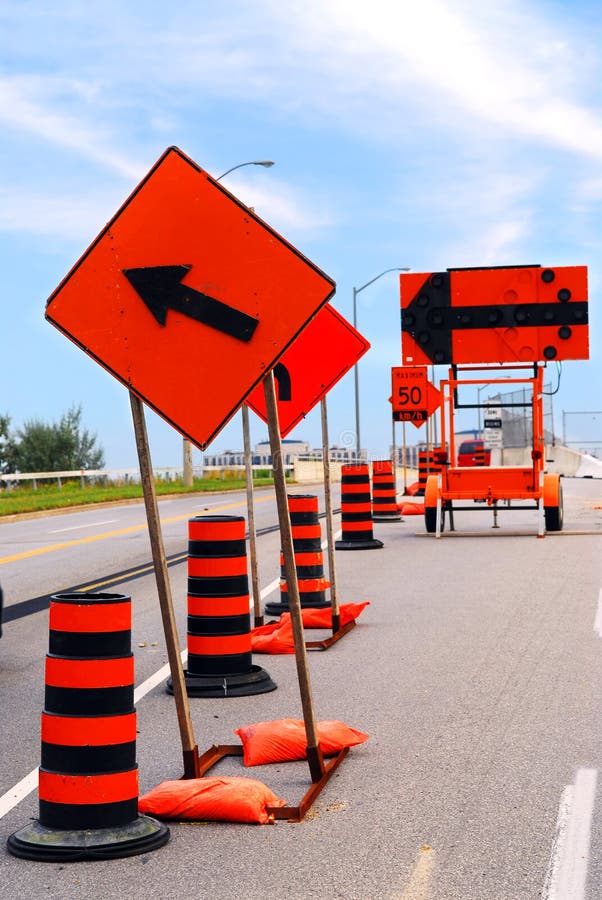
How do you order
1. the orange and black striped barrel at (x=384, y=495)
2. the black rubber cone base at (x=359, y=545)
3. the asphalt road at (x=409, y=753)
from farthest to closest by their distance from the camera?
the orange and black striped barrel at (x=384, y=495) → the black rubber cone base at (x=359, y=545) → the asphalt road at (x=409, y=753)

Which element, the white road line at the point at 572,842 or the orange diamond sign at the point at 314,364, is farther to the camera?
the orange diamond sign at the point at 314,364

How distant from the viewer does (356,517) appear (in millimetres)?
20891

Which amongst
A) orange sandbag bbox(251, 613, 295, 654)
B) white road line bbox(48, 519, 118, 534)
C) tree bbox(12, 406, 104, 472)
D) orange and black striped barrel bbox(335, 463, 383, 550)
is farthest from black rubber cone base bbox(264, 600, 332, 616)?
tree bbox(12, 406, 104, 472)

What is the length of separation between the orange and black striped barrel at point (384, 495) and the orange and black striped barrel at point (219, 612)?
61.3 feet

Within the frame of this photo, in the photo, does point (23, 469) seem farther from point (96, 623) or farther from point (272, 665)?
point (96, 623)

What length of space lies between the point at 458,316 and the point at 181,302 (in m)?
16.2

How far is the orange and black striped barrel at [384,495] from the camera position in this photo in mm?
28250

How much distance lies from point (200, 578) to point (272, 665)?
142 centimetres

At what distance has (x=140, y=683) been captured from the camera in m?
9.66

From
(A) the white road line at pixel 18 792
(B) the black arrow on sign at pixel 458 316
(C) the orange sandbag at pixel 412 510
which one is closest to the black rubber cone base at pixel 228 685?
(A) the white road line at pixel 18 792

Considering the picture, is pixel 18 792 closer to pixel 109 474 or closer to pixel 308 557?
pixel 308 557

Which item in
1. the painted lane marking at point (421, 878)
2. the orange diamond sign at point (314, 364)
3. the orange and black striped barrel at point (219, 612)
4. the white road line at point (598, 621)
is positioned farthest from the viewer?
the white road line at point (598, 621)

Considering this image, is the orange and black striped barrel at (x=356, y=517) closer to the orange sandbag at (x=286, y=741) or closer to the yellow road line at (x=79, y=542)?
the yellow road line at (x=79, y=542)

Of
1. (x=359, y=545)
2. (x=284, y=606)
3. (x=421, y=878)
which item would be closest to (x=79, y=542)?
(x=359, y=545)
